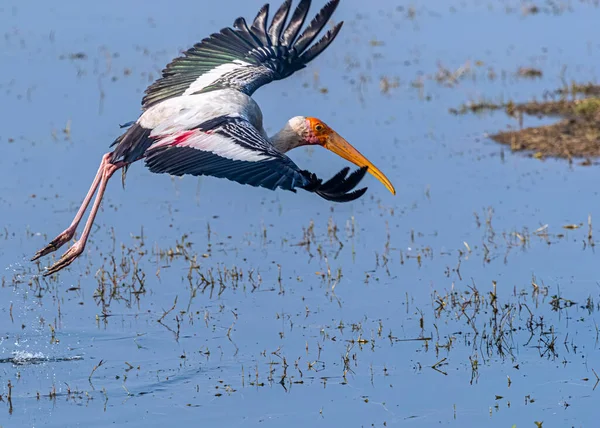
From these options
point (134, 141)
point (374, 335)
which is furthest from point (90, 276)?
point (374, 335)

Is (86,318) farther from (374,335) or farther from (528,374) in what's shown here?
(528,374)

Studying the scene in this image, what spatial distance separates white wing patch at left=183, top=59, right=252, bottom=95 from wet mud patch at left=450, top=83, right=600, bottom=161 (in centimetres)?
448

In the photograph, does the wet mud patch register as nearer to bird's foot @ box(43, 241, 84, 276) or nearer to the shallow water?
the shallow water

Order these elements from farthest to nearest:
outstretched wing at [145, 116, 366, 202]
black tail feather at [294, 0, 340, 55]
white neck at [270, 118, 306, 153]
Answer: white neck at [270, 118, 306, 153] < black tail feather at [294, 0, 340, 55] < outstretched wing at [145, 116, 366, 202]

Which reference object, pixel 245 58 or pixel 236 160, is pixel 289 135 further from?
pixel 236 160

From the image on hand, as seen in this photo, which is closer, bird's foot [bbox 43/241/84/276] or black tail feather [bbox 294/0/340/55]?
bird's foot [bbox 43/241/84/276]

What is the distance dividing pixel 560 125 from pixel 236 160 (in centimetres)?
715

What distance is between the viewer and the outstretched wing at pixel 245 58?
9008mm

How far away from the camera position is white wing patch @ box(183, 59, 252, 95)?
898cm

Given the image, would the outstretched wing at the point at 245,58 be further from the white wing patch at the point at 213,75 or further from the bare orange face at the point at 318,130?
the bare orange face at the point at 318,130

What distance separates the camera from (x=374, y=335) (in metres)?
8.02

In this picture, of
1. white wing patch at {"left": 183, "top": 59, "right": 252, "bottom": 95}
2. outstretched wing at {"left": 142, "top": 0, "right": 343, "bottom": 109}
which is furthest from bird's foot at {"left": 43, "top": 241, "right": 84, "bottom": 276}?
white wing patch at {"left": 183, "top": 59, "right": 252, "bottom": 95}

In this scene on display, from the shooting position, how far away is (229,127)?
7617mm

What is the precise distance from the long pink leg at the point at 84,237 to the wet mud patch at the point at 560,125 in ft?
18.8
